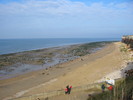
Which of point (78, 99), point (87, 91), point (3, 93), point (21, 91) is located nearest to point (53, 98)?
point (78, 99)

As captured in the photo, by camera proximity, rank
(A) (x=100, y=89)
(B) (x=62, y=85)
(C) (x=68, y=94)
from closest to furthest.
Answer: (C) (x=68, y=94), (A) (x=100, y=89), (B) (x=62, y=85)

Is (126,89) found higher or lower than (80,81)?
higher

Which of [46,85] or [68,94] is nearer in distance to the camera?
[68,94]

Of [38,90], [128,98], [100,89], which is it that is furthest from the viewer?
[38,90]

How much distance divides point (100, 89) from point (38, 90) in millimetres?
5160

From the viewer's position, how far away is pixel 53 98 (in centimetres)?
809

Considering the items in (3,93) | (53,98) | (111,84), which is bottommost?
(3,93)

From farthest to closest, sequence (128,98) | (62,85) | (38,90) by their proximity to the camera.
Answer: (62,85) < (38,90) < (128,98)

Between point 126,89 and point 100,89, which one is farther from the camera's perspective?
point 100,89

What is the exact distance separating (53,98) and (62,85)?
13.0 feet

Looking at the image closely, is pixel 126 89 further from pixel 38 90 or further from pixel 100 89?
pixel 38 90

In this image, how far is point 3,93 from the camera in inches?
446

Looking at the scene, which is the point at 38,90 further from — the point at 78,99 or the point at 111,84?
the point at 111,84

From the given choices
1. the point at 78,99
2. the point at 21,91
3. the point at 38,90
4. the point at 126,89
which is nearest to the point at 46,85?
the point at 38,90
